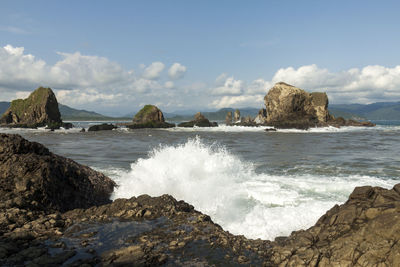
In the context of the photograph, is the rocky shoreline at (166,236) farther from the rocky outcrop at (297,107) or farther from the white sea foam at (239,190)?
the rocky outcrop at (297,107)

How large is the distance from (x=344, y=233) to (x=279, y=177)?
29.9 ft

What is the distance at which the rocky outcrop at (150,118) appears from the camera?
252ft

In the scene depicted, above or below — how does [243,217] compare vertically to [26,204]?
below

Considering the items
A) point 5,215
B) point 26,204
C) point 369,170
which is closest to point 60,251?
point 5,215

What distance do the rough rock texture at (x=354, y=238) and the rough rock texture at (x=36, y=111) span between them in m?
85.8

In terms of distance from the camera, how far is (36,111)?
84688 mm

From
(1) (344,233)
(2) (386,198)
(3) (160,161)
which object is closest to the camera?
(1) (344,233)

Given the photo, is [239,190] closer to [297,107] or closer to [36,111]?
[297,107]

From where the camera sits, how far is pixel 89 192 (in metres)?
8.75

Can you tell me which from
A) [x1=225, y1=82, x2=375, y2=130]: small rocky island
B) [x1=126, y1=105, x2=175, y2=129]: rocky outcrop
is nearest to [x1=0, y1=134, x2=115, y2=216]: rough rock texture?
[x1=126, y1=105, x2=175, y2=129]: rocky outcrop

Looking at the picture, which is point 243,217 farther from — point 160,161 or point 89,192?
point 160,161

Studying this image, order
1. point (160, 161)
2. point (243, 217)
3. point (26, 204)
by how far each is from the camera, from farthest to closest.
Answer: point (160, 161)
point (243, 217)
point (26, 204)

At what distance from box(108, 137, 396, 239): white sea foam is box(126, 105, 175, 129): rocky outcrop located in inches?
2469

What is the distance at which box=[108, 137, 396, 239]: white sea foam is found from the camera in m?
7.62
